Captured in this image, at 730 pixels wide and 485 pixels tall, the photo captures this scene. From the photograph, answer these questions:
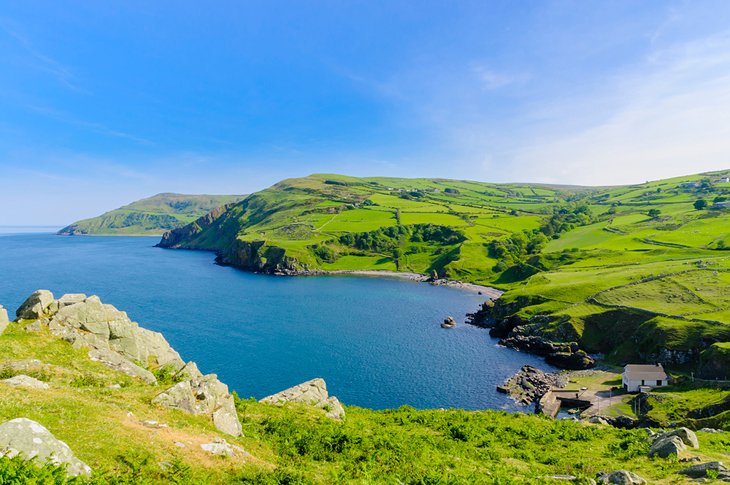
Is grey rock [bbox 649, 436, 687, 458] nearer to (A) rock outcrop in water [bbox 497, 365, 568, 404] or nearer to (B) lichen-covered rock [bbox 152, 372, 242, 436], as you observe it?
(B) lichen-covered rock [bbox 152, 372, 242, 436]

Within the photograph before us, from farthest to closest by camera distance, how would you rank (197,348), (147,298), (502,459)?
(147,298) < (197,348) < (502,459)

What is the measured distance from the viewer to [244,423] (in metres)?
23.1

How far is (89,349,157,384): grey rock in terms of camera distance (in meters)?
25.2

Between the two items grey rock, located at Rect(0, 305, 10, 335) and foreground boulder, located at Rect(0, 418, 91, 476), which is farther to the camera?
grey rock, located at Rect(0, 305, 10, 335)

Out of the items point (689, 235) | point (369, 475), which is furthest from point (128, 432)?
point (689, 235)

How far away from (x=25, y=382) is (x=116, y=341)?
10406mm

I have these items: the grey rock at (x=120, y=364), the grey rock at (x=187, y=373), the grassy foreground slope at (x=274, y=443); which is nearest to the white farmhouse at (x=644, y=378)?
the grassy foreground slope at (x=274, y=443)

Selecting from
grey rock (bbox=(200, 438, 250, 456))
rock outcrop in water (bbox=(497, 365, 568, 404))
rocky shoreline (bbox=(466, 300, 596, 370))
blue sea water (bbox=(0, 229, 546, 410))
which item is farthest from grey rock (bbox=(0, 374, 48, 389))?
rocky shoreline (bbox=(466, 300, 596, 370))

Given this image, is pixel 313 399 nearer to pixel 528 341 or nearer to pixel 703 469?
pixel 703 469

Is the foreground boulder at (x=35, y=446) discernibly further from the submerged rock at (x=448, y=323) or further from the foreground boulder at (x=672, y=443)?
the submerged rock at (x=448, y=323)

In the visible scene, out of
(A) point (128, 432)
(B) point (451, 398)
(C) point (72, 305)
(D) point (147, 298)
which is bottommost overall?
(B) point (451, 398)

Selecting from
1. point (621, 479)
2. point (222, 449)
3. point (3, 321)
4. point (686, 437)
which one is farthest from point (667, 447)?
point (3, 321)

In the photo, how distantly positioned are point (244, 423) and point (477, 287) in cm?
15228

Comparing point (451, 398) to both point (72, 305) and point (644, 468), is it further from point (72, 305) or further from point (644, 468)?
point (72, 305)
